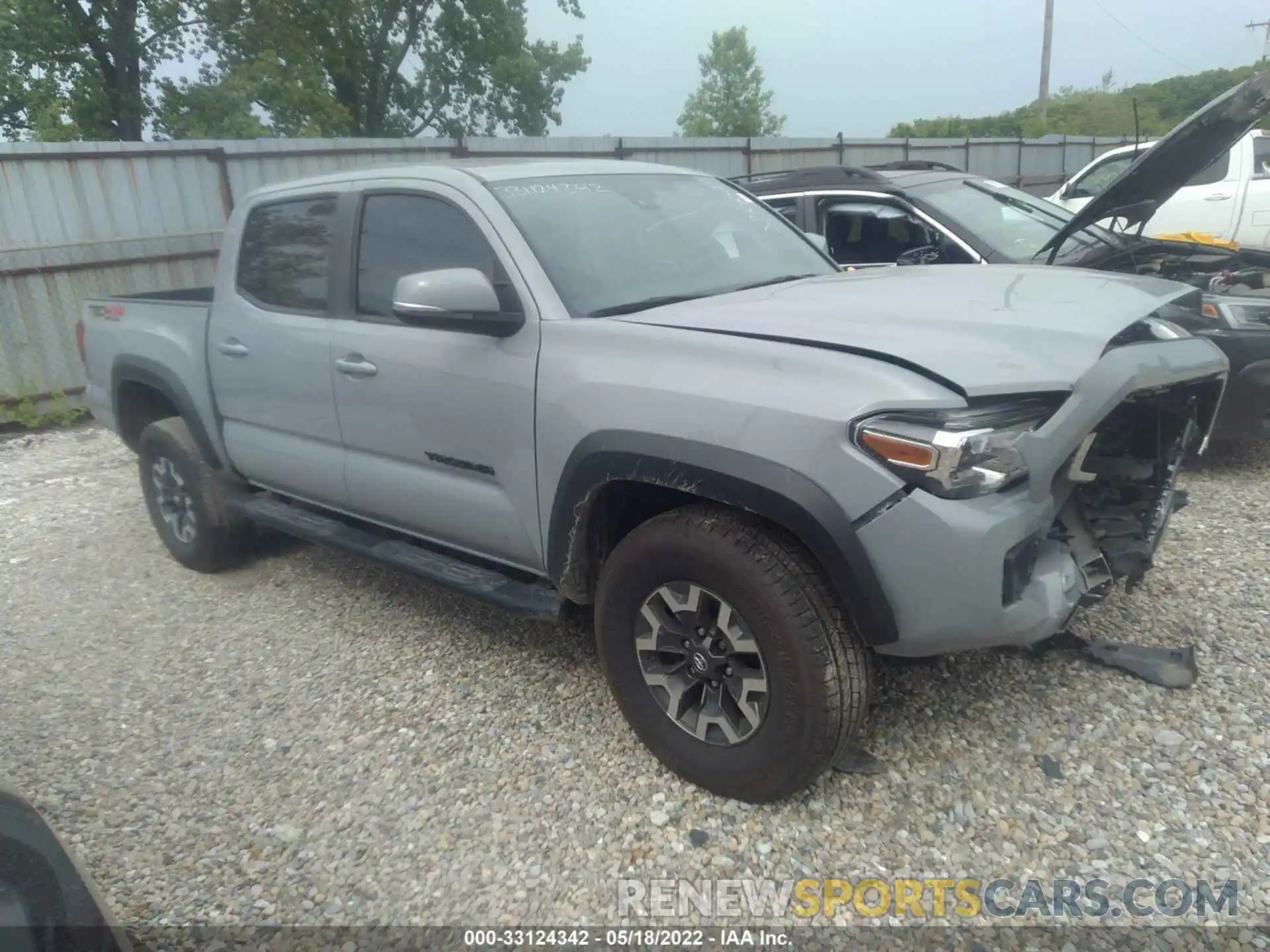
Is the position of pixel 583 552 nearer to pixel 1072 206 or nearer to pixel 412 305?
pixel 412 305

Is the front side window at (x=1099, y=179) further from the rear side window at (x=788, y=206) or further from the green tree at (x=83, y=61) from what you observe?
the green tree at (x=83, y=61)

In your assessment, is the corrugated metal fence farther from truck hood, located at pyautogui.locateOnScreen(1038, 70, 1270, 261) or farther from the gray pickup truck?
truck hood, located at pyautogui.locateOnScreen(1038, 70, 1270, 261)

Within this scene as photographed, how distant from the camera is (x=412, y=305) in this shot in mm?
2945

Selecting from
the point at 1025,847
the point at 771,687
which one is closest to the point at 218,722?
the point at 771,687

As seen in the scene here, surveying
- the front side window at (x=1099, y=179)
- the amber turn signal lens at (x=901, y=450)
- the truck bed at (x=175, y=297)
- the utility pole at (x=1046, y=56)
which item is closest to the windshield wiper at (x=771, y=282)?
the amber turn signal lens at (x=901, y=450)

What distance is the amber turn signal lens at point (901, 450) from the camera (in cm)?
227

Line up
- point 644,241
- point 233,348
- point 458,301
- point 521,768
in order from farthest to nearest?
point 233,348 → point 644,241 → point 521,768 → point 458,301

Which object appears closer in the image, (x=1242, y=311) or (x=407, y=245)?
(x=407, y=245)

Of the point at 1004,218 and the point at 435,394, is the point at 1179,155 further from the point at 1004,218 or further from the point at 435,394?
the point at 435,394

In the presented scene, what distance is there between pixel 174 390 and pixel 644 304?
2.77 m

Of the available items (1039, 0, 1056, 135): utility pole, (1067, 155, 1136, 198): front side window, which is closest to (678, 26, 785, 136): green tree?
(1039, 0, 1056, 135): utility pole

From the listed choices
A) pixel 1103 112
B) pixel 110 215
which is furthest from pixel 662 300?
pixel 1103 112

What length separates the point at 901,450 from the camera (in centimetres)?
229

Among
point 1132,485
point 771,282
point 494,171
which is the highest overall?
point 494,171
